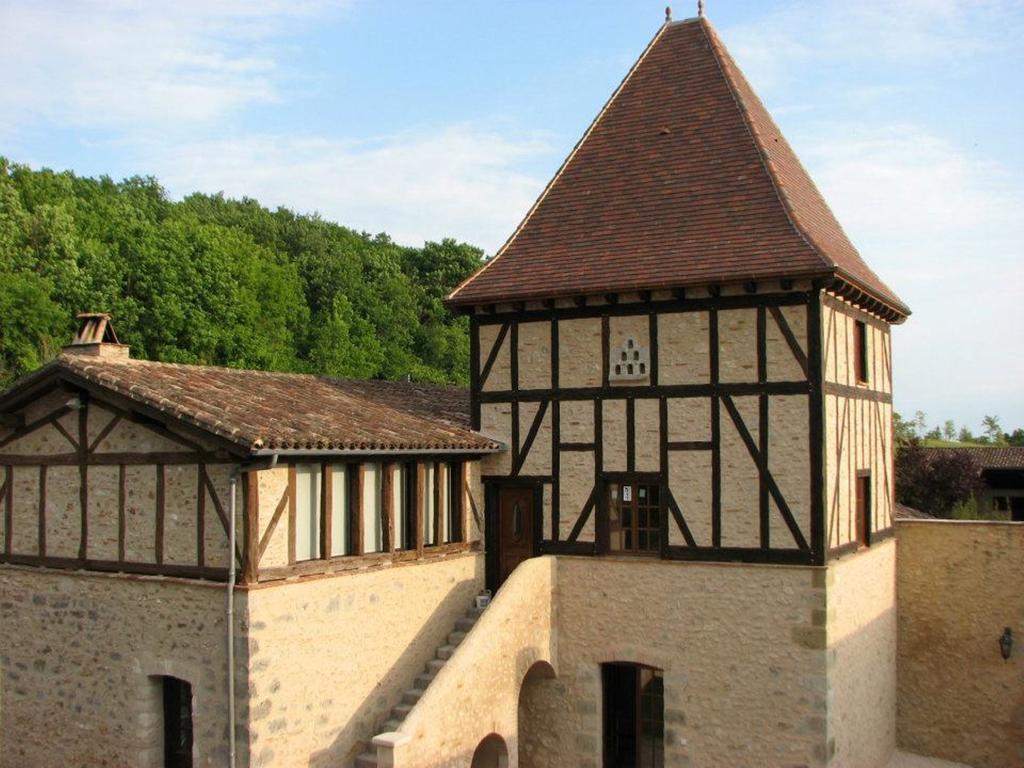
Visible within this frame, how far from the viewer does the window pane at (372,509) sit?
478 inches

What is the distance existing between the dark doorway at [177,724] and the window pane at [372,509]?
2.62 metres

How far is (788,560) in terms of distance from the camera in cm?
1218

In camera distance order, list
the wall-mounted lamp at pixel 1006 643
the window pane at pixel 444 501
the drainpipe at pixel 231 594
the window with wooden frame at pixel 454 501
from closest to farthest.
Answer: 1. the drainpipe at pixel 231 594
2. the window pane at pixel 444 501
3. the window with wooden frame at pixel 454 501
4. the wall-mounted lamp at pixel 1006 643

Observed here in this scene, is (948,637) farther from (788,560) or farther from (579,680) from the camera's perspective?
(579,680)

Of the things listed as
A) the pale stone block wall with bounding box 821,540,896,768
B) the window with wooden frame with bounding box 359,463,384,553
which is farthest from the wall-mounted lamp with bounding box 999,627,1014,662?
the window with wooden frame with bounding box 359,463,384,553

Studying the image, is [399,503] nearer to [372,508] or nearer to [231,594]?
[372,508]

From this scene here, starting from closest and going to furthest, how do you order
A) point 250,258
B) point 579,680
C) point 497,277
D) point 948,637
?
point 579,680
point 497,277
point 948,637
point 250,258

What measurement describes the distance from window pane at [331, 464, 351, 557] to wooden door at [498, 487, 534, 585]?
9.69 ft

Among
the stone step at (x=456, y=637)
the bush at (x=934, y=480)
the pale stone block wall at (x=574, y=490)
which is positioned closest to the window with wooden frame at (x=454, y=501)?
the stone step at (x=456, y=637)

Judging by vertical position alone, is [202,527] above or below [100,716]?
above

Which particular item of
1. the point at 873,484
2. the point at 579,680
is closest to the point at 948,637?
the point at 873,484

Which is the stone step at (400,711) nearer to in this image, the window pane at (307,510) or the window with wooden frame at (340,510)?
the window with wooden frame at (340,510)

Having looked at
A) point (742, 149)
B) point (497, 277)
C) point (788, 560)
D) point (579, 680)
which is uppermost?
point (742, 149)

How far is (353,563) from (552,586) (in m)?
3.01
